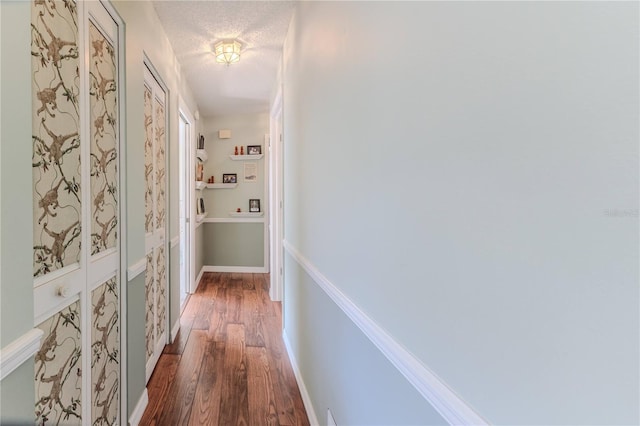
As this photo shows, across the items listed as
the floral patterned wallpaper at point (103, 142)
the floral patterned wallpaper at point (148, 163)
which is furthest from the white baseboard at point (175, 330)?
the floral patterned wallpaper at point (103, 142)

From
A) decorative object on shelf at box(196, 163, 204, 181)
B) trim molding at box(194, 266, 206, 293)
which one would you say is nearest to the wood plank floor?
trim molding at box(194, 266, 206, 293)

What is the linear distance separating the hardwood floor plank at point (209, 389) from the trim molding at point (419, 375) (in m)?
1.25

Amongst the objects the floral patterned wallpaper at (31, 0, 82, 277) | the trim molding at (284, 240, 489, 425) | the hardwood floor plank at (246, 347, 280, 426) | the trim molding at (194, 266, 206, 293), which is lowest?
the hardwood floor plank at (246, 347, 280, 426)

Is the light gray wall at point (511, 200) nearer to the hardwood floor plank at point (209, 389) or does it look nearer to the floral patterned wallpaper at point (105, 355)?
the floral patterned wallpaper at point (105, 355)

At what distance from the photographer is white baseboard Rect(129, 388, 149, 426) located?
1.59 m

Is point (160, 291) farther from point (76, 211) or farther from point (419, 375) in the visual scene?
point (419, 375)

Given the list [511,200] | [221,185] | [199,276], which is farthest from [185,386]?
[221,185]

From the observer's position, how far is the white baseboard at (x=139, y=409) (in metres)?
1.59

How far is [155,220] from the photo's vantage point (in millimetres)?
2197

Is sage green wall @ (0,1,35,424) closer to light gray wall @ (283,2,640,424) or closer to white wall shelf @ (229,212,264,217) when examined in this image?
light gray wall @ (283,2,640,424)

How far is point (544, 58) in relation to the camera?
384 mm

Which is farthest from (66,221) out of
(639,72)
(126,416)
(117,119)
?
(639,72)

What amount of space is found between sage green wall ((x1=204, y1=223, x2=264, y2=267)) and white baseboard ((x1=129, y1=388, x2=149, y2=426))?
2987mm

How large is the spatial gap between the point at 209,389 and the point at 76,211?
4.68 ft
